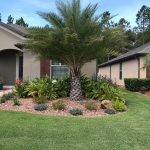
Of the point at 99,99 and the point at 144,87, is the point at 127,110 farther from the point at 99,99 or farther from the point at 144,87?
Answer: the point at 144,87

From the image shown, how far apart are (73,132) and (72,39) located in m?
5.97

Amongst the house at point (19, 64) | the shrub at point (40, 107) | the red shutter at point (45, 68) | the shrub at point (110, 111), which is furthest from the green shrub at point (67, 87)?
the red shutter at point (45, 68)

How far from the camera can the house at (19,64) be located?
22.8 metres

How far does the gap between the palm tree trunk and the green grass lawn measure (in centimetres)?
331

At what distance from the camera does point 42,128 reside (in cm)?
1059

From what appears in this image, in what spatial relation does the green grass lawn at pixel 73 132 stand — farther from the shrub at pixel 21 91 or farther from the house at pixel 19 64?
the house at pixel 19 64

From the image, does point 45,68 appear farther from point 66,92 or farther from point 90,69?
point 66,92

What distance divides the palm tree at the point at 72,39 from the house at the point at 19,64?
5083 millimetres

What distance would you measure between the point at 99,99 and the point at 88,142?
23.5ft

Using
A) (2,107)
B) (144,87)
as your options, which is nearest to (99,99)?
(2,107)

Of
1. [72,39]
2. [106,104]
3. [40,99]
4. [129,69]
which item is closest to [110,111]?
[106,104]

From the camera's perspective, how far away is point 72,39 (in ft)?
50.2

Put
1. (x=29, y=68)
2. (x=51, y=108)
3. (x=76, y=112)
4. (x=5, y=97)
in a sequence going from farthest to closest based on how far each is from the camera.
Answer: (x=29, y=68), (x=5, y=97), (x=51, y=108), (x=76, y=112)

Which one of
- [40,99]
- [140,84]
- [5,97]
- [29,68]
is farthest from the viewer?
[140,84]
